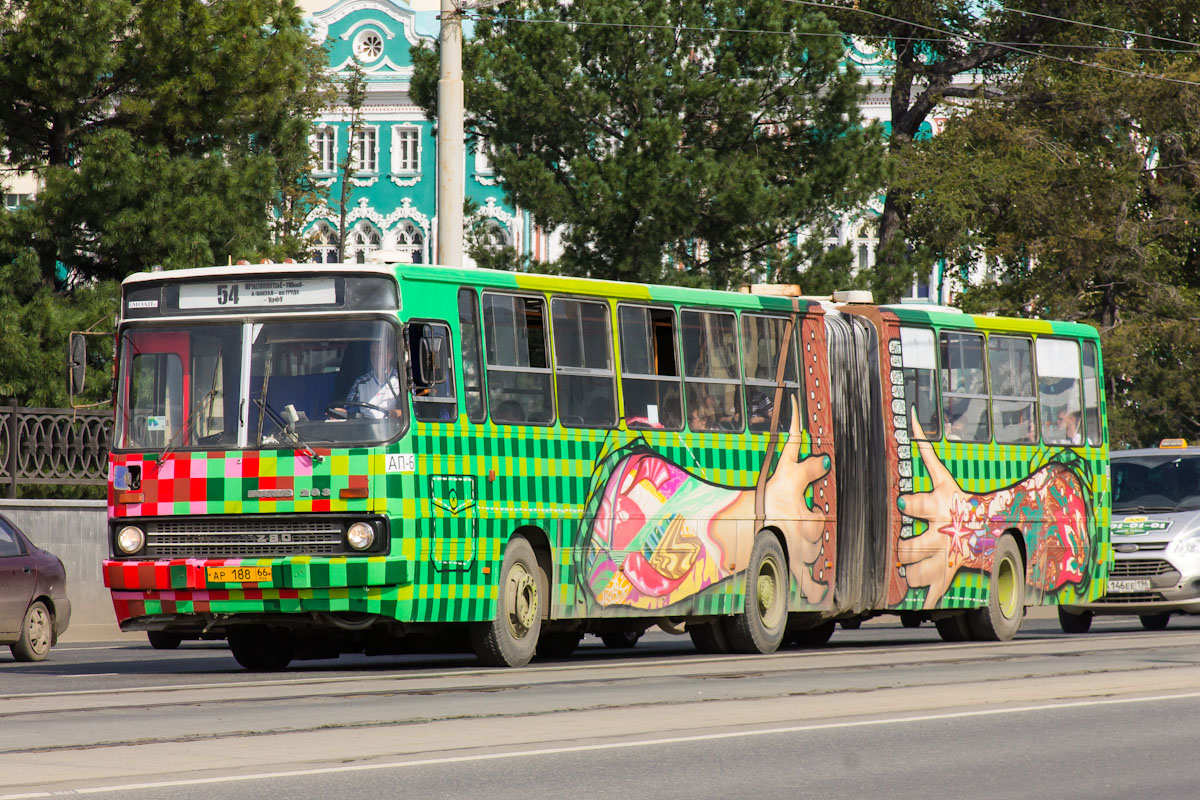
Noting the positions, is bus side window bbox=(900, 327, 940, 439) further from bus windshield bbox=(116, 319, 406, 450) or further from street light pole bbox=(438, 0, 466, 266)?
bus windshield bbox=(116, 319, 406, 450)

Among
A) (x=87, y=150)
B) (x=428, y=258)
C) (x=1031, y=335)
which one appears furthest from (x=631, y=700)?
(x=428, y=258)

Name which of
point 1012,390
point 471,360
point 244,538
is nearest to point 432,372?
point 471,360

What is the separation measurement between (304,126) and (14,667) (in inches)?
604

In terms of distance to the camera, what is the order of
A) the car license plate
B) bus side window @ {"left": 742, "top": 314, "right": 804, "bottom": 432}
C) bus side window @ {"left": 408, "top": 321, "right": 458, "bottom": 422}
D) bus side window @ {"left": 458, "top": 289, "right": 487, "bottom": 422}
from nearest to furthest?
bus side window @ {"left": 408, "top": 321, "right": 458, "bottom": 422}
bus side window @ {"left": 458, "top": 289, "right": 487, "bottom": 422}
bus side window @ {"left": 742, "top": 314, "right": 804, "bottom": 432}
the car license plate

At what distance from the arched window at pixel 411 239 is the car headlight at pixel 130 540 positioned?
58.8 m

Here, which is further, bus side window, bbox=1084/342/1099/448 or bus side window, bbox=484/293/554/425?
bus side window, bbox=1084/342/1099/448

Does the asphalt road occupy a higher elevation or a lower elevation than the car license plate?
lower

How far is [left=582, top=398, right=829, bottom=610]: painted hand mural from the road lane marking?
4.70 meters

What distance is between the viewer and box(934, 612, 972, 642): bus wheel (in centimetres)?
2144

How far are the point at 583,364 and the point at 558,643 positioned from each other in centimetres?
335

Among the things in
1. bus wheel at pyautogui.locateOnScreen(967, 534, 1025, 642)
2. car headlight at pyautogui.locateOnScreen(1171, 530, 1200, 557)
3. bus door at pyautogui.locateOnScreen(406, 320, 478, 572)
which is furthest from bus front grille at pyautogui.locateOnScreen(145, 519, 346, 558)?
car headlight at pyautogui.locateOnScreen(1171, 530, 1200, 557)

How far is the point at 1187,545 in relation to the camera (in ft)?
75.4

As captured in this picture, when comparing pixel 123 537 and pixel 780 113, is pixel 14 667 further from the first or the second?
pixel 780 113

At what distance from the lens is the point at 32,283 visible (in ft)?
93.7
